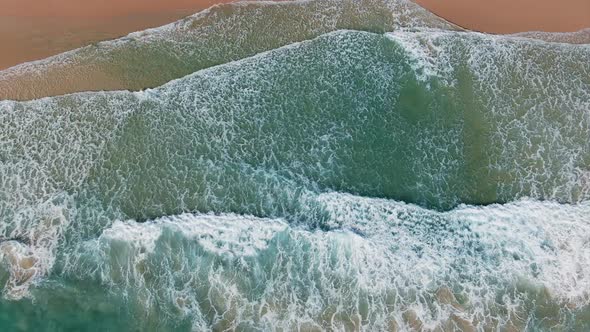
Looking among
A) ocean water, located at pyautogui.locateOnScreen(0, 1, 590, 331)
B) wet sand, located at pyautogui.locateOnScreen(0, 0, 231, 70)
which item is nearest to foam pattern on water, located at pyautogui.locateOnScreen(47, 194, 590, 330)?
ocean water, located at pyautogui.locateOnScreen(0, 1, 590, 331)

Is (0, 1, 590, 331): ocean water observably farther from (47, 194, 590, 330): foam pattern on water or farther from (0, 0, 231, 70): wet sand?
(0, 0, 231, 70): wet sand

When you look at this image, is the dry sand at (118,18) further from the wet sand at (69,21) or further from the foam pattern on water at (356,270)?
the foam pattern on water at (356,270)

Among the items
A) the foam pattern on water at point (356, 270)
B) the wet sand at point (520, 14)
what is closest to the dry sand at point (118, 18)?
the wet sand at point (520, 14)

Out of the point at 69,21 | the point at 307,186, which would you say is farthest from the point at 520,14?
the point at 69,21

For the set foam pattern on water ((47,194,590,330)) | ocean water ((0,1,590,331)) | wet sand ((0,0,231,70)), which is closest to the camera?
foam pattern on water ((47,194,590,330))

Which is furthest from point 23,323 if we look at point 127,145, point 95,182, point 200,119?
point 200,119

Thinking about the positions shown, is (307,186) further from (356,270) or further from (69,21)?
(69,21)
